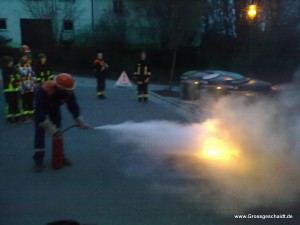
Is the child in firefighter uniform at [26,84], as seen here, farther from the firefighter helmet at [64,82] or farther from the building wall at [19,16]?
the building wall at [19,16]

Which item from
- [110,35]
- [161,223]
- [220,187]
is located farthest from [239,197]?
[110,35]

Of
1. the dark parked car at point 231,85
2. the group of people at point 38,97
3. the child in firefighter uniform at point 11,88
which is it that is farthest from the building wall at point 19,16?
the child in firefighter uniform at point 11,88

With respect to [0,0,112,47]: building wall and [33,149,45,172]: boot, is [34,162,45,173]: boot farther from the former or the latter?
[0,0,112,47]: building wall

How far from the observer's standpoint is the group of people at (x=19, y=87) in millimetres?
9297

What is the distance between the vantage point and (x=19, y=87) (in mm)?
9609

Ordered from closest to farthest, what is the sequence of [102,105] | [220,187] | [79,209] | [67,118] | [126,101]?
[79,209] < [220,187] < [67,118] < [102,105] < [126,101]

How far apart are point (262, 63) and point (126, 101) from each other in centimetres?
983

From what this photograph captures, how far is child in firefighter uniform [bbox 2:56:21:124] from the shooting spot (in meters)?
9.19

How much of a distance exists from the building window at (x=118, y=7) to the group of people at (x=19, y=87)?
61.0ft

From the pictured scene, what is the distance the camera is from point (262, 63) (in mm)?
20953

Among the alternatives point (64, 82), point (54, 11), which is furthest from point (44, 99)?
point (54, 11)

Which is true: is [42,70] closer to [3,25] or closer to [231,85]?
[231,85]

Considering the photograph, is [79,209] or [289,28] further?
[289,28]

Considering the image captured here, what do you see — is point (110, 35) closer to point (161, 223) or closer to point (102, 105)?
point (102, 105)
